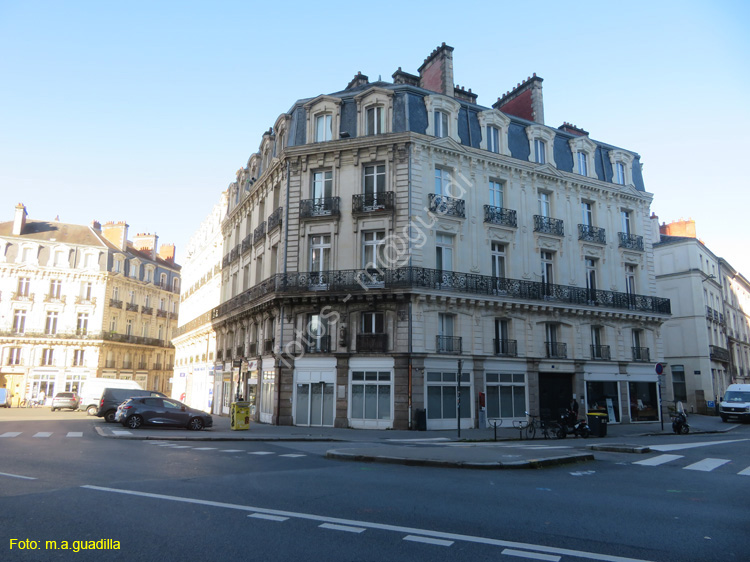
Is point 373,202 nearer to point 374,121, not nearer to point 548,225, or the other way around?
point 374,121

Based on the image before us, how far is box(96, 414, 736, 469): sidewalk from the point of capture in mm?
11530

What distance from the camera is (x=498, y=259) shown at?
2636 cm

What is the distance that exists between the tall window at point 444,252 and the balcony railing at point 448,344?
3.10 m

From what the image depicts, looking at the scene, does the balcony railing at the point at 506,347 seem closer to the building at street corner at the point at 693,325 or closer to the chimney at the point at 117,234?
the building at street corner at the point at 693,325

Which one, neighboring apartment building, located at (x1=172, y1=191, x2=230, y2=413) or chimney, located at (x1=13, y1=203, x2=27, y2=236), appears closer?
neighboring apartment building, located at (x1=172, y1=191, x2=230, y2=413)

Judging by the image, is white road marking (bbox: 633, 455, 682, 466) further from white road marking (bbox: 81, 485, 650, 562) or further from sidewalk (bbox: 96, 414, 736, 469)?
white road marking (bbox: 81, 485, 650, 562)

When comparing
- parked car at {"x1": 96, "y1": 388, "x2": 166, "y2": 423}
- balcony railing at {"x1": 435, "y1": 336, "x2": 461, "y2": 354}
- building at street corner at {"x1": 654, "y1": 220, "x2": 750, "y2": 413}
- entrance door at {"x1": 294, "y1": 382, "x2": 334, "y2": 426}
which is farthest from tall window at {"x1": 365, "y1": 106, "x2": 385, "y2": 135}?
building at street corner at {"x1": 654, "y1": 220, "x2": 750, "y2": 413}

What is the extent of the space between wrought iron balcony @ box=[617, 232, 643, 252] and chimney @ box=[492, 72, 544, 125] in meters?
7.68

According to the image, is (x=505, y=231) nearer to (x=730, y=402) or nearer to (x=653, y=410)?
(x=653, y=410)

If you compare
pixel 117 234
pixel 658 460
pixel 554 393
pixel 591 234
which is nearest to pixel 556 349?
pixel 554 393

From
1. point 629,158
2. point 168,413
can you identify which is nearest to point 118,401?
point 168,413

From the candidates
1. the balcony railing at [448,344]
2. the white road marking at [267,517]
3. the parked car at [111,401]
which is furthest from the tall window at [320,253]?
the white road marking at [267,517]

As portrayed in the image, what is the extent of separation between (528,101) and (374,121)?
10533mm

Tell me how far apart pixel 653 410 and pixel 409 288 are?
1605cm
